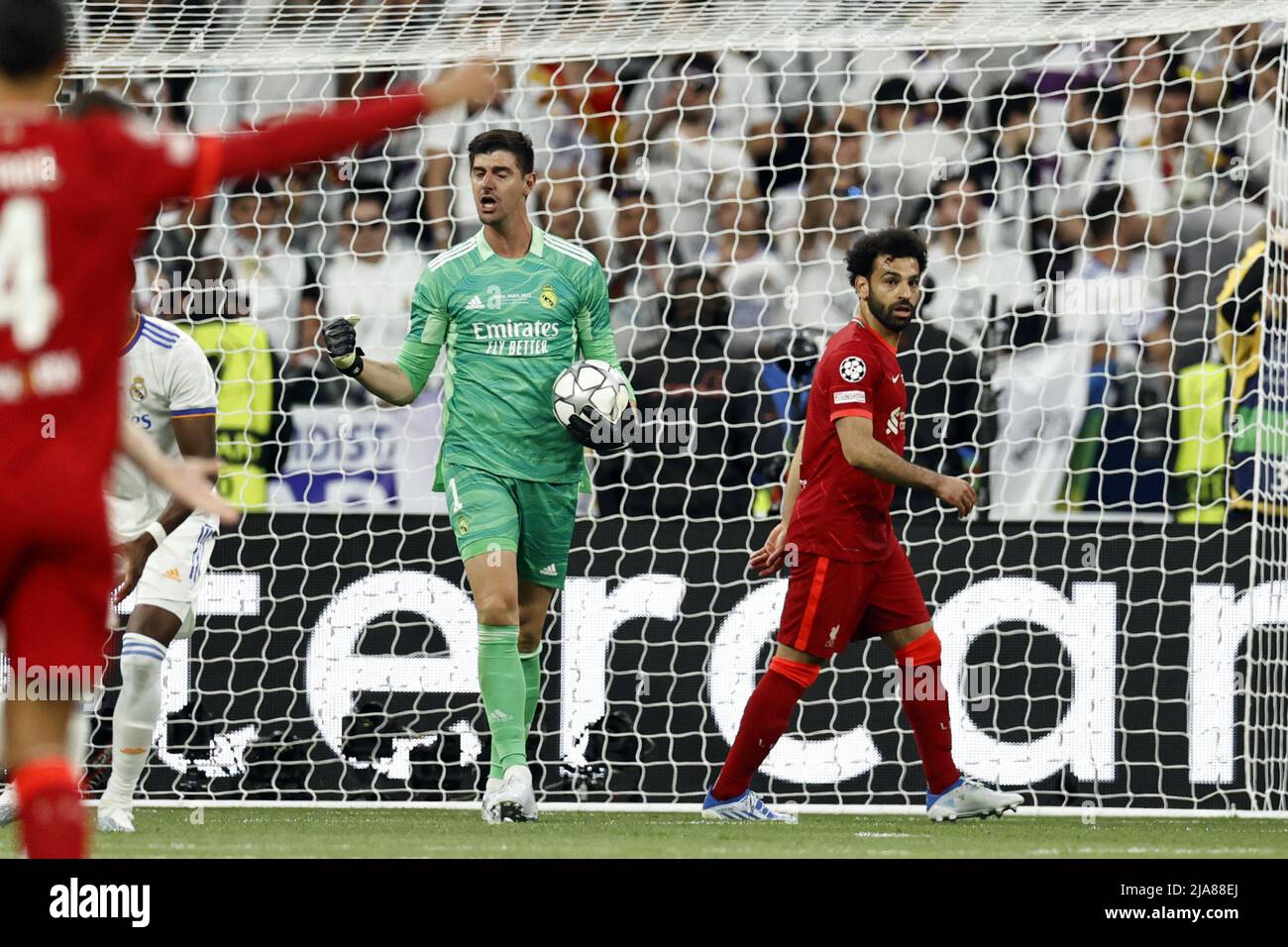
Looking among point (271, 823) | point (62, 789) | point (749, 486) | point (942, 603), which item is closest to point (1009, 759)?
point (942, 603)

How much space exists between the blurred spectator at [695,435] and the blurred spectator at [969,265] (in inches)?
41.0

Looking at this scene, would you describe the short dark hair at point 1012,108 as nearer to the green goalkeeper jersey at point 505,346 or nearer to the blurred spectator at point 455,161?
the blurred spectator at point 455,161

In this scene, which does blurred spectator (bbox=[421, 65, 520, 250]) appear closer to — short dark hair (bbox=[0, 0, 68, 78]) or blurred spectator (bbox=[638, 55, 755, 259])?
blurred spectator (bbox=[638, 55, 755, 259])

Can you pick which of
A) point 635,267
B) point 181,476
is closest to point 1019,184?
point 635,267

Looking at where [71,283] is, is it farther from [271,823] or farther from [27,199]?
[271,823]

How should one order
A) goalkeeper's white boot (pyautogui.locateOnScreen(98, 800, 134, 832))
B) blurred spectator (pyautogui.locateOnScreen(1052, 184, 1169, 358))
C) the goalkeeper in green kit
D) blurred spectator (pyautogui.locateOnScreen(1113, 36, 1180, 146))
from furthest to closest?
blurred spectator (pyautogui.locateOnScreen(1113, 36, 1180, 146)) → blurred spectator (pyautogui.locateOnScreen(1052, 184, 1169, 358)) → the goalkeeper in green kit → goalkeeper's white boot (pyautogui.locateOnScreen(98, 800, 134, 832))

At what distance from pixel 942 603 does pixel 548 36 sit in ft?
9.39

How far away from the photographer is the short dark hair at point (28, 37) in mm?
2904

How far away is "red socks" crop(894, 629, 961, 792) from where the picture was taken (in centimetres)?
616

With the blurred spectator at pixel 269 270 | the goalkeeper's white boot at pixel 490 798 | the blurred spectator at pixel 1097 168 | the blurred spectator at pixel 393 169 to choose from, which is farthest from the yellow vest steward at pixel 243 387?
the blurred spectator at pixel 1097 168

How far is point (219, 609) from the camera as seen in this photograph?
722cm

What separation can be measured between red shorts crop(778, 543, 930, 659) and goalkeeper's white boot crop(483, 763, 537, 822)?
98cm

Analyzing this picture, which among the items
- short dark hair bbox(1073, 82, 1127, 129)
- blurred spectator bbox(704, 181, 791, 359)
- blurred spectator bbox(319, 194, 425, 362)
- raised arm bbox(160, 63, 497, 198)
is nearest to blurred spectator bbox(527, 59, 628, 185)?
blurred spectator bbox(704, 181, 791, 359)

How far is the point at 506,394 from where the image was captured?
638 centimetres
